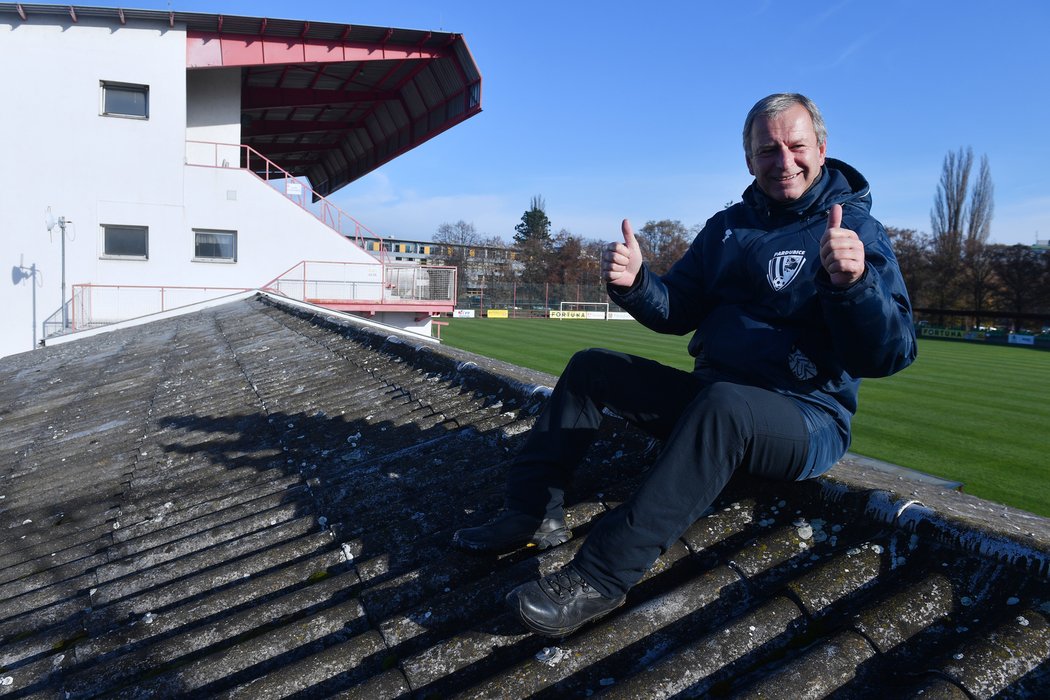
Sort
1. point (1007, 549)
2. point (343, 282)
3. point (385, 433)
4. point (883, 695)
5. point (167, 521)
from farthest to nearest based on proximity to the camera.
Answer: point (343, 282) < point (385, 433) < point (167, 521) < point (1007, 549) < point (883, 695)

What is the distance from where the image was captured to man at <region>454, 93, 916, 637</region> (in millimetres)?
1935

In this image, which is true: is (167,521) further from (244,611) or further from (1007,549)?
(1007,549)

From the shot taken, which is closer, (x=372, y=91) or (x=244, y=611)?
(x=244, y=611)

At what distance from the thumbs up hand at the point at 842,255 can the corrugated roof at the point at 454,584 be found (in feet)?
2.23

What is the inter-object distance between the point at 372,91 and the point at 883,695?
97.8 feet

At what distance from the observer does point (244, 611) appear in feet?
7.41

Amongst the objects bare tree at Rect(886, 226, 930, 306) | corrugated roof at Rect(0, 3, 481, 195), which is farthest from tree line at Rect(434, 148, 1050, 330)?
corrugated roof at Rect(0, 3, 481, 195)

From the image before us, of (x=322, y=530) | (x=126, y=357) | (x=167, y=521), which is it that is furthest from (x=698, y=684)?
(x=126, y=357)

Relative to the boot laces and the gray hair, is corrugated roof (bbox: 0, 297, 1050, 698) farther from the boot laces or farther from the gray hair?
the gray hair

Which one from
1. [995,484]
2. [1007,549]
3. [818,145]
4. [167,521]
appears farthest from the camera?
[995,484]

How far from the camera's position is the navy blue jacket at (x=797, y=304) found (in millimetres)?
2104

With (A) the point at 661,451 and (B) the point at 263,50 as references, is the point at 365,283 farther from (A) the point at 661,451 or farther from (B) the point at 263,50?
(A) the point at 661,451

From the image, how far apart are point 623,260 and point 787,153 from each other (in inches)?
25.7

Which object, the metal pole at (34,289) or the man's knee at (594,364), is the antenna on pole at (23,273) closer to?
the metal pole at (34,289)
